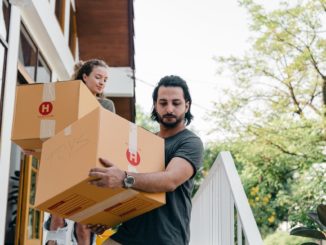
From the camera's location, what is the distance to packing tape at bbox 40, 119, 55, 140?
218cm

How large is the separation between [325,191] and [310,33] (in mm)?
3326

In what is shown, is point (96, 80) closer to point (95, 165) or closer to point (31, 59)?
point (95, 165)

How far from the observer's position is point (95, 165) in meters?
1.62

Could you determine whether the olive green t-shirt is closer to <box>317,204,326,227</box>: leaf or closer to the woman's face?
the woman's face

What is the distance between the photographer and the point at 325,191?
8.75 m

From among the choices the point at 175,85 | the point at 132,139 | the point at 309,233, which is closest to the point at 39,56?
the point at 309,233

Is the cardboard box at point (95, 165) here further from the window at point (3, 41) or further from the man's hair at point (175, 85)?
the window at point (3, 41)

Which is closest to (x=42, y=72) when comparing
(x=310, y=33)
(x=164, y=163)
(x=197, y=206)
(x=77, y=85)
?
(x=197, y=206)

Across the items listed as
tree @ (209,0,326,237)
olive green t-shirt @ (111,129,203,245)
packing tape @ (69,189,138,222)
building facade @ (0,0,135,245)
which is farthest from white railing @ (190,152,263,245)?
tree @ (209,0,326,237)

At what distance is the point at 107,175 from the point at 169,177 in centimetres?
26

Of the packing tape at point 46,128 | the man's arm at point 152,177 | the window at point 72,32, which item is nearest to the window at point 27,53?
the packing tape at point 46,128

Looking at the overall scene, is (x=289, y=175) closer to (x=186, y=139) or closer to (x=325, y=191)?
(x=325, y=191)

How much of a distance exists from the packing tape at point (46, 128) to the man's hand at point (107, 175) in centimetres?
61

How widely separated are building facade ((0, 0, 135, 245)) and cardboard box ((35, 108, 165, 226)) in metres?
2.22
